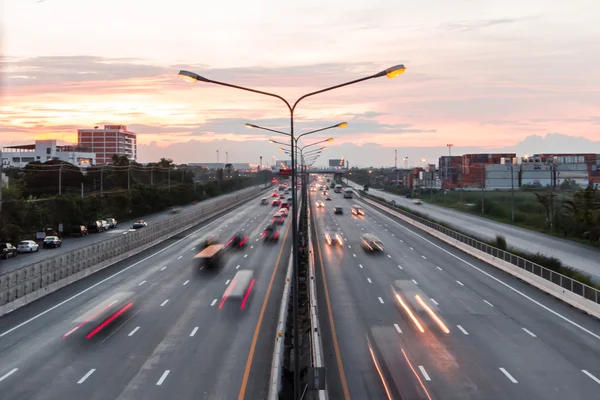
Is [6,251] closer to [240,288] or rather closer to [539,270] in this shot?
[240,288]

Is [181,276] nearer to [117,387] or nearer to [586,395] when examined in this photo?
[117,387]

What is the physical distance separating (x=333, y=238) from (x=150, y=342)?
131ft

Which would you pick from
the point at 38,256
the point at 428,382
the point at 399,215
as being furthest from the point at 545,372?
the point at 399,215

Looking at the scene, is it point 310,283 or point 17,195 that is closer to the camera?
point 310,283

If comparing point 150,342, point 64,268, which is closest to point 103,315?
point 150,342

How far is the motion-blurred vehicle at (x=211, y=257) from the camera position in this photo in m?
45.0

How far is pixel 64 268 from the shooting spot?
36438mm

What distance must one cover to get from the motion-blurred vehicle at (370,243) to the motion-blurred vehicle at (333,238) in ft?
7.04

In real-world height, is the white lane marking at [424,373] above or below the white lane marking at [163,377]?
below

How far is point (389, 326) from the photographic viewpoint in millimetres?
26375

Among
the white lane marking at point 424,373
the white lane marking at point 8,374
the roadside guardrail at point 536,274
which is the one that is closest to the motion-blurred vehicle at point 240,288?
the white lane marking at point 8,374

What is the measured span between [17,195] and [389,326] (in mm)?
64069

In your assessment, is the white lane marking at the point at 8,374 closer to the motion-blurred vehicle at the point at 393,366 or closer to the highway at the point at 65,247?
the motion-blurred vehicle at the point at 393,366

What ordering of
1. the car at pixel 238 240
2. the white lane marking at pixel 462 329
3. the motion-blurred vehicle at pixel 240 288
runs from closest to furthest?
1. the white lane marking at pixel 462 329
2. the motion-blurred vehicle at pixel 240 288
3. the car at pixel 238 240
